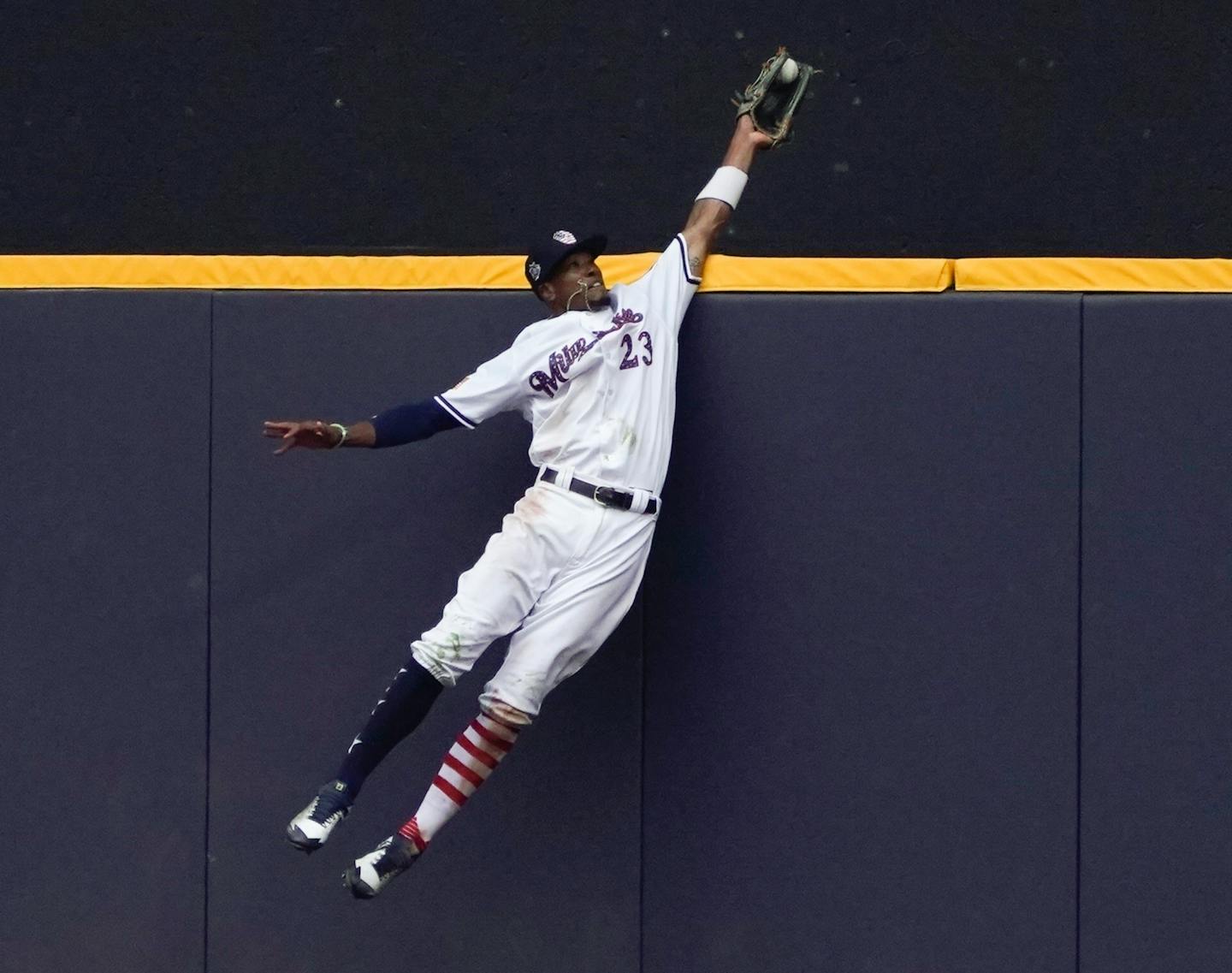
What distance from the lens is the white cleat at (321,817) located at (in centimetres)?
384

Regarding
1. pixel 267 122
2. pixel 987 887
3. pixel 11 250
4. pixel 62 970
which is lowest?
pixel 62 970

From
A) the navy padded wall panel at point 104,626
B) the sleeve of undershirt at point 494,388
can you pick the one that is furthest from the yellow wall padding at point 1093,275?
the navy padded wall panel at point 104,626

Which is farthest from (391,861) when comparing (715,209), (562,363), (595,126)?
(595,126)

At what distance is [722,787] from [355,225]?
7.33 feet

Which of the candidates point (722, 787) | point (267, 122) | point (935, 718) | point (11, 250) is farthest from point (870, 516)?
point (11, 250)

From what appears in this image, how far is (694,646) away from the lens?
4336 millimetres

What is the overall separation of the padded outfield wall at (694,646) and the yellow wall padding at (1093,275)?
0.12 ft

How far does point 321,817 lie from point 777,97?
2.17 meters

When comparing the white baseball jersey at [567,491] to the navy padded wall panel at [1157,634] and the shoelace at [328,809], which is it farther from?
the navy padded wall panel at [1157,634]

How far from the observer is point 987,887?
4.20 meters

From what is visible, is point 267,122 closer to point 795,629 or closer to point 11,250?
point 11,250

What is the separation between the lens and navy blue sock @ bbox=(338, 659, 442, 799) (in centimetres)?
397

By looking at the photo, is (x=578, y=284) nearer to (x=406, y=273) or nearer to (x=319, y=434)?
(x=406, y=273)

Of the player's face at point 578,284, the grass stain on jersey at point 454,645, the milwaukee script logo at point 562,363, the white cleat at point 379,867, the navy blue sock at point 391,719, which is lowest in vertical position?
the white cleat at point 379,867
